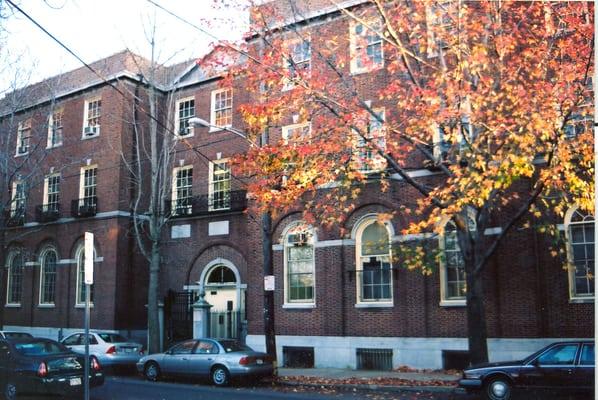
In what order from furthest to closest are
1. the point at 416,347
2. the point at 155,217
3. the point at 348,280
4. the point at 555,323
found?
the point at 155,217 < the point at 348,280 < the point at 416,347 < the point at 555,323

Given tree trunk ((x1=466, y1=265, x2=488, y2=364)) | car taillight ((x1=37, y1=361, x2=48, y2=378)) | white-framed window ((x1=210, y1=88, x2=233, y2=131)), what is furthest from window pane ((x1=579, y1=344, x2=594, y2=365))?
white-framed window ((x1=210, y1=88, x2=233, y2=131))

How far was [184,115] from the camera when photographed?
28.8 meters

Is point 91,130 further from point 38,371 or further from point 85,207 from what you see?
point 38,371

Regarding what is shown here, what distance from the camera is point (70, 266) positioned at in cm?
2970

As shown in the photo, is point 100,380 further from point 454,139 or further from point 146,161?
point 146,161

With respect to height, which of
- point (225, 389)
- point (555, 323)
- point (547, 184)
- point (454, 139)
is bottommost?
point (225, 389)

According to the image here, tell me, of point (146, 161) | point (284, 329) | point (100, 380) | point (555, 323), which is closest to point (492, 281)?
point (555, 323)

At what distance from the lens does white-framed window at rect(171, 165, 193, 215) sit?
27.6 metres

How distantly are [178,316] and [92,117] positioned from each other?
10.6 m

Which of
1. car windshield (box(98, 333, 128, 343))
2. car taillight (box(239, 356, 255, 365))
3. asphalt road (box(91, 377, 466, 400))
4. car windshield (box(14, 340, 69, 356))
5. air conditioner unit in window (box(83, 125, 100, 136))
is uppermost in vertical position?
air conditioner unit in window (box(83, 125, 100, 136))

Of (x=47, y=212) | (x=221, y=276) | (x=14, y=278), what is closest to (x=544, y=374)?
(x=221, y=276)

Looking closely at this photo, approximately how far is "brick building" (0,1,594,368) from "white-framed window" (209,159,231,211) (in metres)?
0.06

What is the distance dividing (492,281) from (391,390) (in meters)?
5.07

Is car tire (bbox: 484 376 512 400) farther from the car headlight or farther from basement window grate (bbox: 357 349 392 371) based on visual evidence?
basement window grate (bbox: 357 349 392 371)
